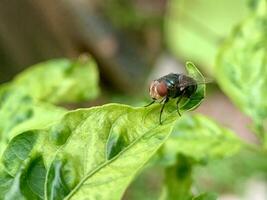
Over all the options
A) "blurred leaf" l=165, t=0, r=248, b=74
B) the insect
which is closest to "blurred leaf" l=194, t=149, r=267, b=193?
"blurred leaf" l=165, t=0, r=248, b=74

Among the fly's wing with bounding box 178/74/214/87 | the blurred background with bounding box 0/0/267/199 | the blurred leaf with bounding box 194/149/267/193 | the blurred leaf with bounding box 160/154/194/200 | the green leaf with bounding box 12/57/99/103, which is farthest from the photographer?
the blurred leaf with bounding box 194/149/267/193

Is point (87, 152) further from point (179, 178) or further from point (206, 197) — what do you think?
point (179, 178)

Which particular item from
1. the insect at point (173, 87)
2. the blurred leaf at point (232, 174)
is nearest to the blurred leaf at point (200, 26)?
the blurred leaf at point (232, 174)

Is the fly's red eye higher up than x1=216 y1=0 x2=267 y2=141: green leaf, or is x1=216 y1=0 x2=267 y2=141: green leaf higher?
the fly's red eye

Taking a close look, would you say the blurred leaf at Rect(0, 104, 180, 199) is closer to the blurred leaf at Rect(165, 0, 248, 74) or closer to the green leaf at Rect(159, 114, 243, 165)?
the green leaf at Rect(159, 114, 243, 165)

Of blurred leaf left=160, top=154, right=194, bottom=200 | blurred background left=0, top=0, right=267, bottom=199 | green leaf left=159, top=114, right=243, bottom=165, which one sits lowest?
blurred background left=0, top=0, right=267, bottom=199

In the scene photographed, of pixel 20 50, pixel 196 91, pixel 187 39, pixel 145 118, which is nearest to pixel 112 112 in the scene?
pixel 145 118

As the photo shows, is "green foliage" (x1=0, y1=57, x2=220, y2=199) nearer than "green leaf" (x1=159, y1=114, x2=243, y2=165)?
Yes
